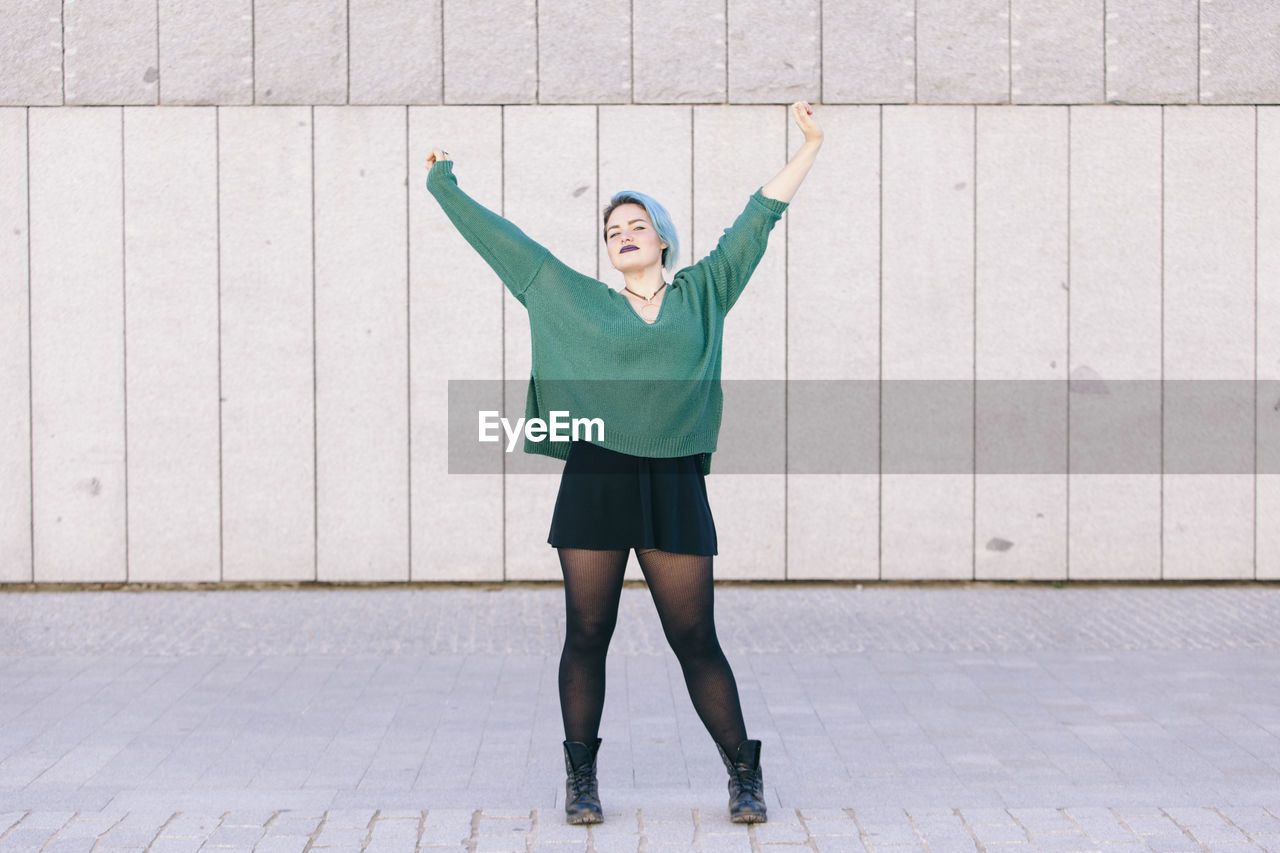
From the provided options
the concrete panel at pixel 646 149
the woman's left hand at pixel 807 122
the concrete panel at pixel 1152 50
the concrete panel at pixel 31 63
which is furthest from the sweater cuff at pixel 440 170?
the concrete panel at pixel 1152 50

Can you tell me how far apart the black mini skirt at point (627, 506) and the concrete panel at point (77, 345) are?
209 inches

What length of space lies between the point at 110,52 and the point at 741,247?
572 centimetres

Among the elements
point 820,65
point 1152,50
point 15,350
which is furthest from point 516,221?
point 1152,50

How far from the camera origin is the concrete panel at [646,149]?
789cm

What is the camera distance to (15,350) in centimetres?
791

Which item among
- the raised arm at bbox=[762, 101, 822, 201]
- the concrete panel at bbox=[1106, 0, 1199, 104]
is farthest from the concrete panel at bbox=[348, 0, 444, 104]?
the raised arm at bbox=[762, 101, 822, 201]

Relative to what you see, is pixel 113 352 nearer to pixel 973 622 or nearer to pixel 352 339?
pixel 352 339

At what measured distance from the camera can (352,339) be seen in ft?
26.0

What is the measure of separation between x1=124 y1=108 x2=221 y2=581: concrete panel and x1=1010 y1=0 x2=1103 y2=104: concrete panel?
4914 millimetres

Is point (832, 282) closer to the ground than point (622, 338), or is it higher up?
higher up

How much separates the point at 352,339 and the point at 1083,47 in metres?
4.78

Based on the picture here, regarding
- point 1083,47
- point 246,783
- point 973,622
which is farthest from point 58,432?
point 1083,47

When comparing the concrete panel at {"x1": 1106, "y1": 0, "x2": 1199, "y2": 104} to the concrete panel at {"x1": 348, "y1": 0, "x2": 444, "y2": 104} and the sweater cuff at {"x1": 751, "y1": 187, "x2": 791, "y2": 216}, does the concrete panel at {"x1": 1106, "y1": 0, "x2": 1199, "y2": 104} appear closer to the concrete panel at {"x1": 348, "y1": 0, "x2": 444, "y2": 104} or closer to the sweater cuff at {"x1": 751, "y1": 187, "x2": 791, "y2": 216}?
the concrete panel at {"x1": 348, "y1": 0, "x2": 444, "y2": 104}

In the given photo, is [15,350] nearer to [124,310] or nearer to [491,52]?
[124,310]
